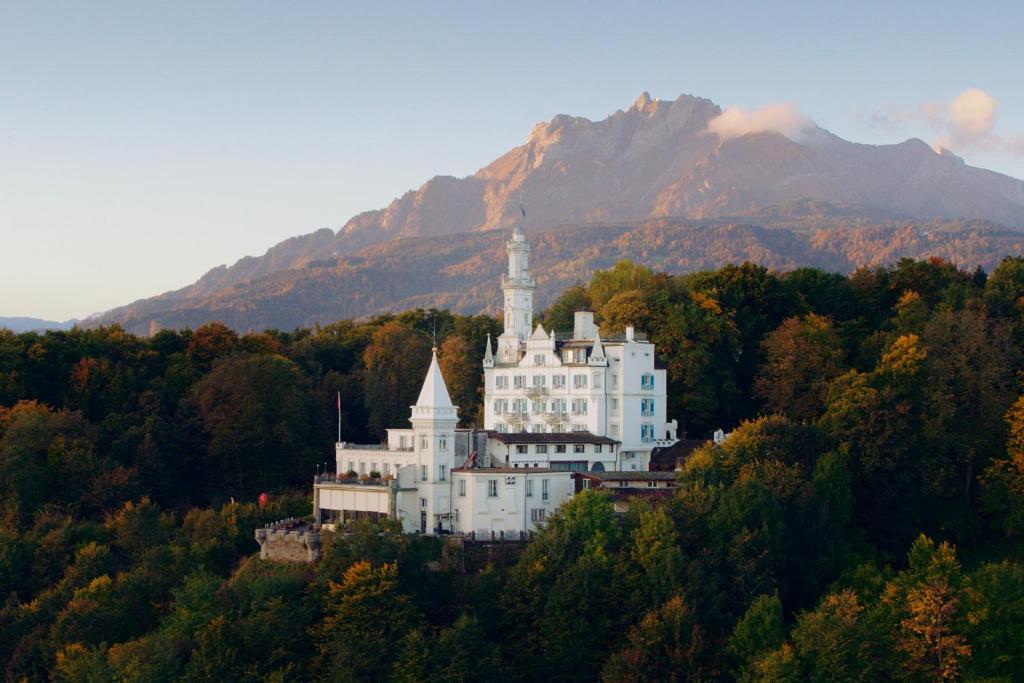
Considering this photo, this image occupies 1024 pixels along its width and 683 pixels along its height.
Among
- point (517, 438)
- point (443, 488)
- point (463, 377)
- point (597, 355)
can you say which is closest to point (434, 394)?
point (443, 488)

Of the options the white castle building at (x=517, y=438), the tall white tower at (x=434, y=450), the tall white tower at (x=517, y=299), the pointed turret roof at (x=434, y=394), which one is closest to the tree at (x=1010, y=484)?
the white castle building at (x=517, y=438)

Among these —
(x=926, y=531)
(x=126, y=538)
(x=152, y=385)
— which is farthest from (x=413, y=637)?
(x=152, y=385)

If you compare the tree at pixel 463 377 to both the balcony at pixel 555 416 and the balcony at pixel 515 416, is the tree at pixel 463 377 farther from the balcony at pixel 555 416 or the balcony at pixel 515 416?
the balcony at pixel 555 416

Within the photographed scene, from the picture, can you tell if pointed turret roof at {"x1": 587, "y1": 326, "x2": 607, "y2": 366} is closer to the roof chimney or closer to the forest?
the roof chimney

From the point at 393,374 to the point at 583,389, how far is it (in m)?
20.9

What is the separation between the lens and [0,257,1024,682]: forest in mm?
59250

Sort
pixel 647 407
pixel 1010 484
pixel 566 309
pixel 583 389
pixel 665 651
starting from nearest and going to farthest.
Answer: pixel 665 651
pixel 1010 484
pixel 583 389
pixel 647 407
pixel 566 309

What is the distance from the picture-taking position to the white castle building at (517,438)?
222 feet

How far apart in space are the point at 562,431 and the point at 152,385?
89.6 ft

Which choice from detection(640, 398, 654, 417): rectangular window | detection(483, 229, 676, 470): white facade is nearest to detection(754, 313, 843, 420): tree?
detection(483, 229, 676, 470): white facade

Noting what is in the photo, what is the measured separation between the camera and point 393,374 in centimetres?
9356

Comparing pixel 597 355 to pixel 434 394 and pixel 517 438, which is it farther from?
pixel 434 394

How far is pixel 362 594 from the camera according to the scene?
198 feet

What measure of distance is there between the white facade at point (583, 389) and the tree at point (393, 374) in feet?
40.8
